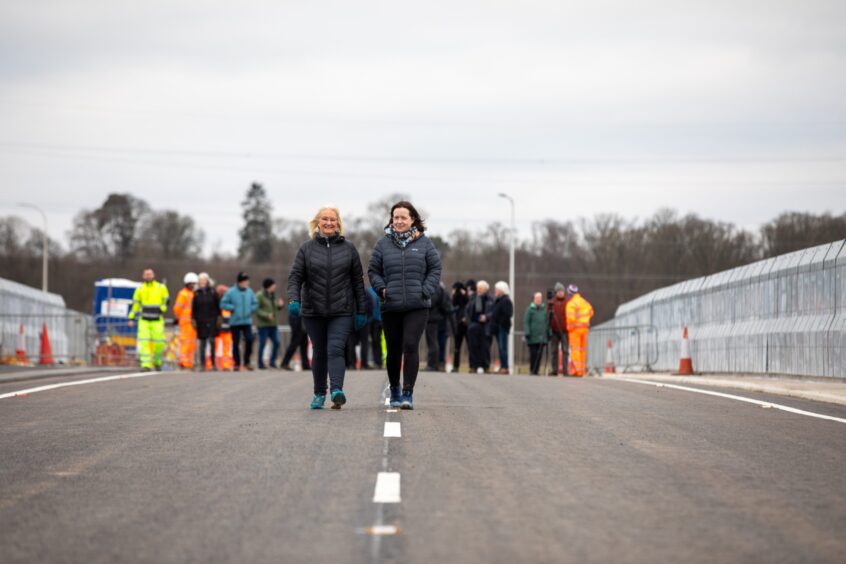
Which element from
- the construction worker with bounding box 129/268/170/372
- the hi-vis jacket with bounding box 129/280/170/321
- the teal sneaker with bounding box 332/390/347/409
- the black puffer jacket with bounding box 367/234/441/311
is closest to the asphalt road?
the teal sneaker with bounding box 332/390/347/409

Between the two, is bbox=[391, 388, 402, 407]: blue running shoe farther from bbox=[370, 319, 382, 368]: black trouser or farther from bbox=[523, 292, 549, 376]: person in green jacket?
bbox=[370, 319, 382, 368]: black trouser

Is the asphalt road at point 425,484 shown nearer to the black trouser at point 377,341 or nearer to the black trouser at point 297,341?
the black trouser at point 297,341

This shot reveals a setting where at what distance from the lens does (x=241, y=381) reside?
1944cm

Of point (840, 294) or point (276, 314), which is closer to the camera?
point (840, 294)

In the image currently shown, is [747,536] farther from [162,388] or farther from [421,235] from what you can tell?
[162,388]

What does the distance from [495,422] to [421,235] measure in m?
2.36

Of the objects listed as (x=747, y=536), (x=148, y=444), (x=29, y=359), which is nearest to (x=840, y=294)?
(x=148, y=444)

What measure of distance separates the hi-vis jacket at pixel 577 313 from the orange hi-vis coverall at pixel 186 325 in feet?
25.6

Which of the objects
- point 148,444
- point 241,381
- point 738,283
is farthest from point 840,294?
point 148,444

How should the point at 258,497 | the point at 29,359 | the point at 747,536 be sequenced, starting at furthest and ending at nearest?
the point at 29,359 → the point at 258,497 → the point at 747,536

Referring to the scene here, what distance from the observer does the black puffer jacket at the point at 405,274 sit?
13273 mm

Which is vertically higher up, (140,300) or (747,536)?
(140,300)

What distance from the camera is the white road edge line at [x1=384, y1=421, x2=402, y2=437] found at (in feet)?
35.2

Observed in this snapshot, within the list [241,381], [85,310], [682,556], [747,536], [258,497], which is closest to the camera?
[682,556]
